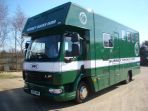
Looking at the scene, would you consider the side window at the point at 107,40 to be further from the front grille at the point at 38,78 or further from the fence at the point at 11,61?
the fence at the point at 11,61

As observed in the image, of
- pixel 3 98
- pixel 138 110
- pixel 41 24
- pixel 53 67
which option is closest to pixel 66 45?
pixel 53 67

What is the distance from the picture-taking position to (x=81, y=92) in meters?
8.38

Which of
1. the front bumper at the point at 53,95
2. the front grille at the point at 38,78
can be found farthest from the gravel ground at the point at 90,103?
the front grille at the point at 38,78

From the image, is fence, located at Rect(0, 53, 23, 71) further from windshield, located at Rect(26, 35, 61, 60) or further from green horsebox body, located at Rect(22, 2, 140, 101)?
windshield, located at Rect(26, 35, 61, 60)

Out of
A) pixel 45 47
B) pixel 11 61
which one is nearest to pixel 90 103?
pixel 45 47

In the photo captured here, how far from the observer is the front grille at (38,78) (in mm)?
7511

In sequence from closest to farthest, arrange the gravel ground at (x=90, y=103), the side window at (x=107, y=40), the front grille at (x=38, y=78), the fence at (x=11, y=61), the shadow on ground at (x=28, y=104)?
1. the front grille at (x=38, y=78)
2. the gravel ground at (x=90, y=103)
3. the shadow on ground at (x=28, y=104)
4. the side window at (x=107, y=40)
5. the fence at (x=11, y=61)

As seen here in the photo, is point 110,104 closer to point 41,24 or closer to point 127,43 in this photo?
point 41,24

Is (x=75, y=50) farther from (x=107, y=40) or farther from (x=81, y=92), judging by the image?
(x=107, y=40)

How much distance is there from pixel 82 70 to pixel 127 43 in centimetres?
534

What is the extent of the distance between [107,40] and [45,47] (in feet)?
11.4

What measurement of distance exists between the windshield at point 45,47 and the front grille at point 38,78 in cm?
62

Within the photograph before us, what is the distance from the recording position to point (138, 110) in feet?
24.1

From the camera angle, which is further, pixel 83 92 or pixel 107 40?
pixel 107 40
